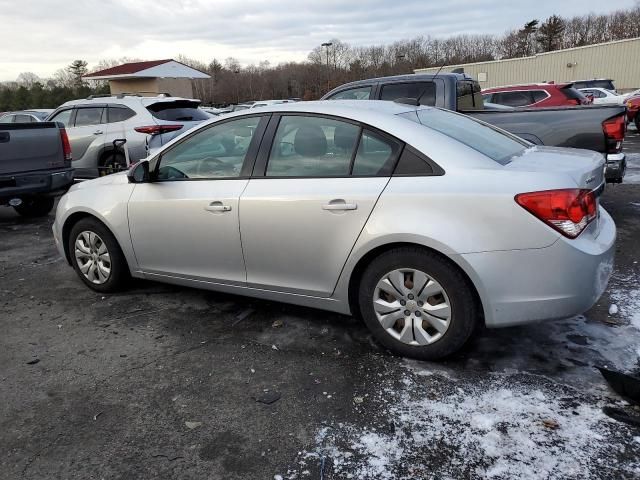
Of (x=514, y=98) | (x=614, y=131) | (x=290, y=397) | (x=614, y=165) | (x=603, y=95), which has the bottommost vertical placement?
(x=290, y=397)

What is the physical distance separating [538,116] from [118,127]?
282 inches

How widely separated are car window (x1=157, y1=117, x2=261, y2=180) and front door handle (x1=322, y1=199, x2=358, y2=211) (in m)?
0.81

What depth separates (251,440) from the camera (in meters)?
2.60

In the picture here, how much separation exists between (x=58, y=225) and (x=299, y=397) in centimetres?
310

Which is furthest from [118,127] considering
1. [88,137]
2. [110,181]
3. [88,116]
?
[110,181]

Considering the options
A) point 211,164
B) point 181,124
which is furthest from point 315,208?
point 181,124

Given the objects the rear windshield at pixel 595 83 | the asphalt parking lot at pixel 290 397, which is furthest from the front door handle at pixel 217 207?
the rear windshield at pixel 595 83

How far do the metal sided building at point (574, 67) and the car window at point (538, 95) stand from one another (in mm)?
23709

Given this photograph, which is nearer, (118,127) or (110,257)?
(110,257)

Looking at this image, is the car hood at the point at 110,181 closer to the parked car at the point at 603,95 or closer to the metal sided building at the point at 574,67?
the parked car at the point at 603,95

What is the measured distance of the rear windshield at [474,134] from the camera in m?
3.31

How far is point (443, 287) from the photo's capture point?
302cm

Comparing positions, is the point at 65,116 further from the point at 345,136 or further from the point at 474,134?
the point at 474,134

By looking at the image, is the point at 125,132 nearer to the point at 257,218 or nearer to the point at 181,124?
the point at 181,124
